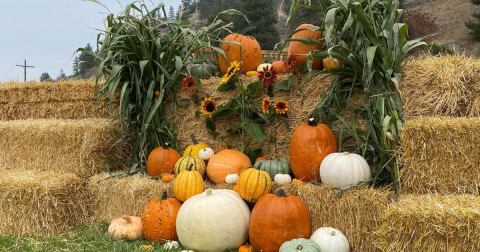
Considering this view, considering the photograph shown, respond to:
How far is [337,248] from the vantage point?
243cm

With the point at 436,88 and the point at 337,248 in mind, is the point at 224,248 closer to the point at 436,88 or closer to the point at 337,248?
the point at 337,248

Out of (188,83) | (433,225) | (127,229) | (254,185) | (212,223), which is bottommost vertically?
(127,229)

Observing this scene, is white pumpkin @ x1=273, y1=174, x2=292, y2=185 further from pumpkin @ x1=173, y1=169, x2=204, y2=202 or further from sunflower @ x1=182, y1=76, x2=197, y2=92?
sunflower @ x1=182, y1=76, x2=197, y2=92

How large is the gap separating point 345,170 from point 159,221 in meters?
1.44

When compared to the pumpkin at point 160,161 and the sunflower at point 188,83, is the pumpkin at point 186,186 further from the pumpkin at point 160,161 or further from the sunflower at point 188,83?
the sunflower at point 188,83

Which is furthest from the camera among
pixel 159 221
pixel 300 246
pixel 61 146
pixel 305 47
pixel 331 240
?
pixel 61 146

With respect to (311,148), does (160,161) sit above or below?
below

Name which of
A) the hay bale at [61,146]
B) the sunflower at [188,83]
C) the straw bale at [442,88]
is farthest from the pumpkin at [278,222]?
the hay bale at [61,146]

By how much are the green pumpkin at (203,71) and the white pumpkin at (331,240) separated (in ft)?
6.80

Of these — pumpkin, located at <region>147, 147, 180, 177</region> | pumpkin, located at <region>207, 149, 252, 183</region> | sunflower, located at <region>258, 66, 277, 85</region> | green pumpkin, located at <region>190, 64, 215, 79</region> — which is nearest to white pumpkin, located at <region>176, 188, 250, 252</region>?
pumpkin, located at <region>207, 149, 252, 183</region>

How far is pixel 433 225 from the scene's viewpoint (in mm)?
1985

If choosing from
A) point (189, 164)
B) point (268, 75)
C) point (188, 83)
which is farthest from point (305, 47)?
point (189, 164)

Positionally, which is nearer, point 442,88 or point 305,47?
point 442,88

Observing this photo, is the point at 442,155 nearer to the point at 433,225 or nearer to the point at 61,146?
the point at 433,225
